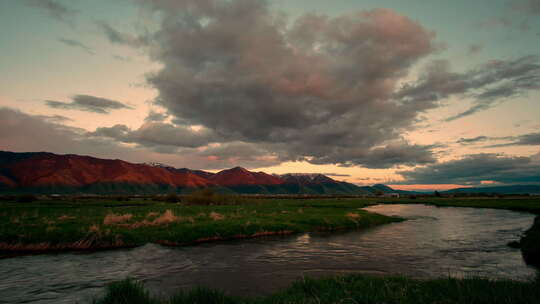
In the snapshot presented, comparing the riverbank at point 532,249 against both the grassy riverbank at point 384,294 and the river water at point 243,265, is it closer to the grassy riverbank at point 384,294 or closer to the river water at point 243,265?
the river water at point 243,265

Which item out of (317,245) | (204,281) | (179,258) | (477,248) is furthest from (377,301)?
(477,248)

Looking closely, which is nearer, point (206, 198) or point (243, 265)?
Result: point (243, 265)

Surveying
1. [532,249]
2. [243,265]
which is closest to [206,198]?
[243,265]

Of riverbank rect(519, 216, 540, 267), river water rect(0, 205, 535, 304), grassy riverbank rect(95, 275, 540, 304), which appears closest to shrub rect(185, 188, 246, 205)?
river water rect(0, 205, 535, 304)

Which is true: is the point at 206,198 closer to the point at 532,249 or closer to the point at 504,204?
the point at 532,249

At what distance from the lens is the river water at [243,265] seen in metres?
17.4

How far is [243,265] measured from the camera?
2281cm

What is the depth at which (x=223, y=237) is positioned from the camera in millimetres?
34812

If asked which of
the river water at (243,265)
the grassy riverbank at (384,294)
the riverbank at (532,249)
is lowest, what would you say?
the river water at (243,265)

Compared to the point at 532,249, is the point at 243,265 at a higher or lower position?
lower

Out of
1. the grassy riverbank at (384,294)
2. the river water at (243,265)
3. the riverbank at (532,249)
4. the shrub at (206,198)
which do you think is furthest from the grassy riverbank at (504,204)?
the shrub at (206,198)

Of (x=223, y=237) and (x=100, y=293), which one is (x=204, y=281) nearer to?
(x=100, y=293)

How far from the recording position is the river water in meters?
17.4

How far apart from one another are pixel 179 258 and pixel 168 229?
402 inches
